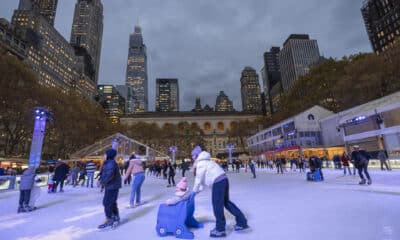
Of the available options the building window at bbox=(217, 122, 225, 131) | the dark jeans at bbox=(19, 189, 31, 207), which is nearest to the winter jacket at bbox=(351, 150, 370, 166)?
the dark jeans at bbox=(19, 189, 31, 207)

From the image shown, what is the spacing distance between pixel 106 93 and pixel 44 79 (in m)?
106

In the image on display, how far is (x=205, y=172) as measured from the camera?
348cm

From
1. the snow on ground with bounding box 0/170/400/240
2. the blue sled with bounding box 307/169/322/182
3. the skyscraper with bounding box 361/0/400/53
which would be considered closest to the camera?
the snow on ground with bounding box 0/170/400/240

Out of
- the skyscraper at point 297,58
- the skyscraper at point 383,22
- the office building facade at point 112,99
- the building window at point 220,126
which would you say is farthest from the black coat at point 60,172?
the office building facade at point 112,99

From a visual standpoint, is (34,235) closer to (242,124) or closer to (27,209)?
(27,209)

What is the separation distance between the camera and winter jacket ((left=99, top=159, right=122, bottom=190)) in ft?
13.8

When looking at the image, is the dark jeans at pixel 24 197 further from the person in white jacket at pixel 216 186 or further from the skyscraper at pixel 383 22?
the skyscraper at pixel 383 22

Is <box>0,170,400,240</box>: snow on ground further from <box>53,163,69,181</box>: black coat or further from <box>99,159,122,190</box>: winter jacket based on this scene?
<box>53,163,69,181</box>: black coat

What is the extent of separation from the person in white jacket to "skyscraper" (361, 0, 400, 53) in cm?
9726

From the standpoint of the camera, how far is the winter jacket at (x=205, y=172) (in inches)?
135

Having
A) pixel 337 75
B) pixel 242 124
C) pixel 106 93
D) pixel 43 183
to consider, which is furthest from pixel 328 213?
pixel 106 93

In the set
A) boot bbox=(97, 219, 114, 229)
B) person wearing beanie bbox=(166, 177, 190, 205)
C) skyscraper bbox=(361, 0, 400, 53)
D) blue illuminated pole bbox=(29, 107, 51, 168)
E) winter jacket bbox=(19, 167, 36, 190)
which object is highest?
skyscraper bbox=(361, 0, 400, 53)

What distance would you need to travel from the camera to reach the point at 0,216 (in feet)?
18.0

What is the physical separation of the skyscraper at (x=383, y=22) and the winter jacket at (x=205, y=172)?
9728cm
